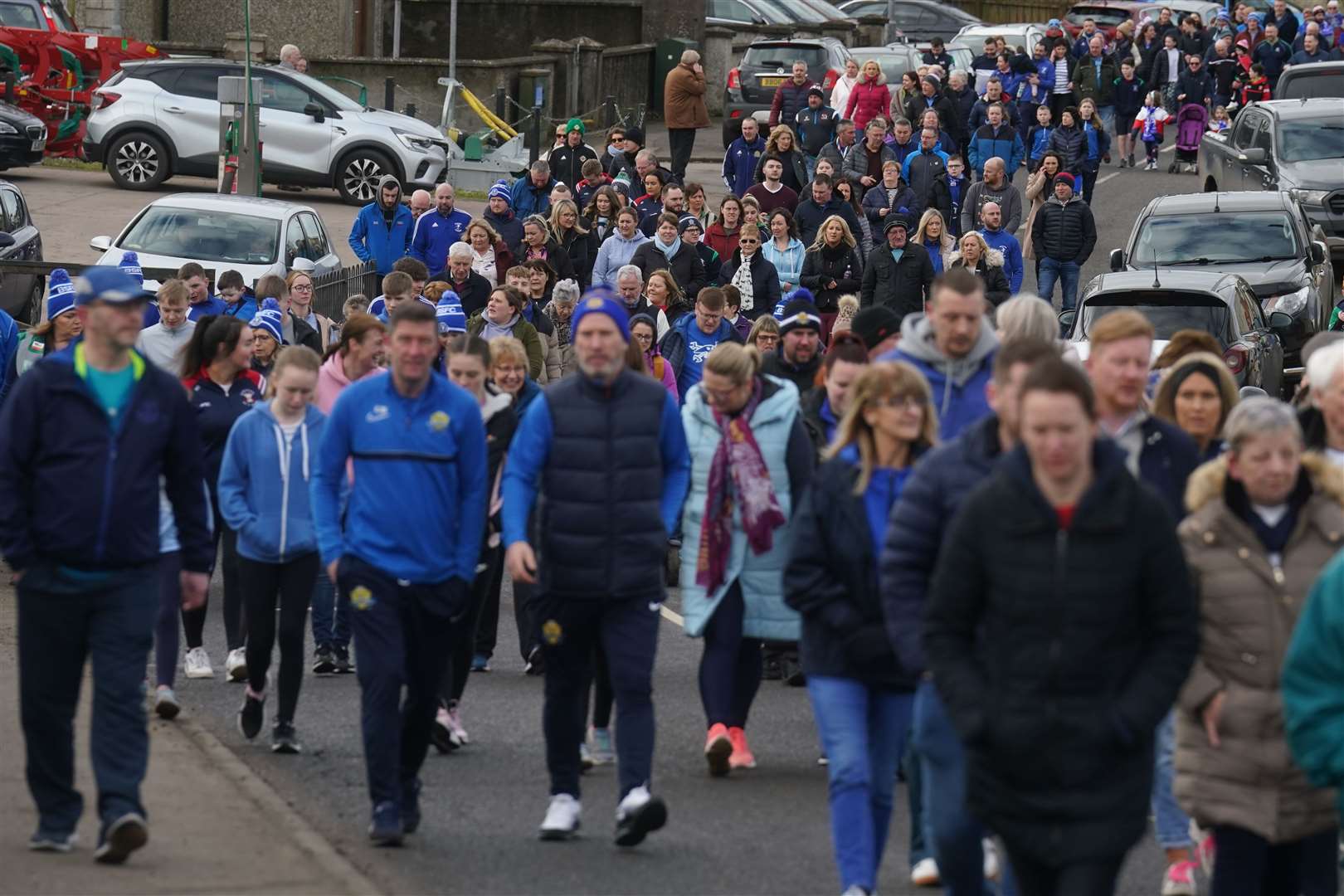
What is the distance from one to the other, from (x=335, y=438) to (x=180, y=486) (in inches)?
24.8

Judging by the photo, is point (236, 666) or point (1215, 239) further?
point (1215, 239)

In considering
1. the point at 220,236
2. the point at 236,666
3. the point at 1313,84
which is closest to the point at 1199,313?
the point at 220,236

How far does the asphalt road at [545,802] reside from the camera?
25.7 feet

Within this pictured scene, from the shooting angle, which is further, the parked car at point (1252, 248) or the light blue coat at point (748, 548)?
the parked car at point (1252, 248)

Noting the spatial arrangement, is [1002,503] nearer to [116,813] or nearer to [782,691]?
[116,813]

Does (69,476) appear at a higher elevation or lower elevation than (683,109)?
lower

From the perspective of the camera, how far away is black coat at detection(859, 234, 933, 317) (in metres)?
19.8

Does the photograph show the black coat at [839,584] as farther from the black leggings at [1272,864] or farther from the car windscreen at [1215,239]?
the car windscreen at [1215,239]

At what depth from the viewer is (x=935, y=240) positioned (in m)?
20.8

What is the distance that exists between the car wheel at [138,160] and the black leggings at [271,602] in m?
22.0

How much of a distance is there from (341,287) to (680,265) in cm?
322

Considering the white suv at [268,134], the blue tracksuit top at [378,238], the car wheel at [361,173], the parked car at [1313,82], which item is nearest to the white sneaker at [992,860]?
the blue tracksuit top at [378,238]

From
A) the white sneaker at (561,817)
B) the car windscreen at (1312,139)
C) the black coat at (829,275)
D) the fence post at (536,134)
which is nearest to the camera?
the white sneaker at (561,817)

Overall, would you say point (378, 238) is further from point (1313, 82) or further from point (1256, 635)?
point (1313, 82)
